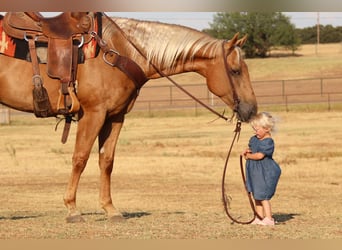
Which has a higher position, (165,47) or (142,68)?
(165,47)

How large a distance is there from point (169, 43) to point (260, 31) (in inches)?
2097

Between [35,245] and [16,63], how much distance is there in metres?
5.02

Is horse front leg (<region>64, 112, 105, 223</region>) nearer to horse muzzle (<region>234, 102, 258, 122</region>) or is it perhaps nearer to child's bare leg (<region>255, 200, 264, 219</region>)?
horse muzzle (<region>234, 102, 258, 122</region>)

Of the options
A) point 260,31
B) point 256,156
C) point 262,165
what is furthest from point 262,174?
point 260,31

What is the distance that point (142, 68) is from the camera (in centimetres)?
859

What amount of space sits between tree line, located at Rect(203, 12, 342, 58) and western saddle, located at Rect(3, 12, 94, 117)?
44.0 m

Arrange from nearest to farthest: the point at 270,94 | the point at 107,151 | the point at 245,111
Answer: the point at 245,111
the point at 107,151
the point at 270,94

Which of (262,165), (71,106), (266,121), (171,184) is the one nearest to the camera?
(266,121)

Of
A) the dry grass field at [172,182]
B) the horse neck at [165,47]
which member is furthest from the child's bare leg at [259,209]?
the horse neck at [165,47]

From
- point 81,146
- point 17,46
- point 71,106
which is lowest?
point 81,146

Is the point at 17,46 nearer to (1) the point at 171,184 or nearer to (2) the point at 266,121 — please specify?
(2) the point at 266,121

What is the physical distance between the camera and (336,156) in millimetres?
22516

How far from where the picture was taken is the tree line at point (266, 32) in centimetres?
5641

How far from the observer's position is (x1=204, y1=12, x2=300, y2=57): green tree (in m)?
56.4
